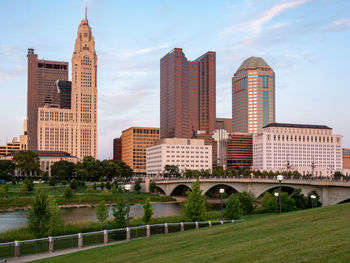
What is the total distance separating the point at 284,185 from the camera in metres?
88.0

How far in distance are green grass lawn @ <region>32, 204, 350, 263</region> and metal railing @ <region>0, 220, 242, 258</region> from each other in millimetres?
3231

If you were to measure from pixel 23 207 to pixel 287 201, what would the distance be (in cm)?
7136

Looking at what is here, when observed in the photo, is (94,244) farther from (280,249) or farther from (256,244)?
(280,249)

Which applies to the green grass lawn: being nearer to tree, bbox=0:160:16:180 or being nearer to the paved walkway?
the paved walkway

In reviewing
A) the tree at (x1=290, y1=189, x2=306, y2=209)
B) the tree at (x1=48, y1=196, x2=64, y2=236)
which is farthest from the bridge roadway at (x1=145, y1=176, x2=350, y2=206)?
the tree at (x1=48, y1=196, x2=64, y2=236)

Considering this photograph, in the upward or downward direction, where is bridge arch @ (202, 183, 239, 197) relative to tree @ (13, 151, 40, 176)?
downward

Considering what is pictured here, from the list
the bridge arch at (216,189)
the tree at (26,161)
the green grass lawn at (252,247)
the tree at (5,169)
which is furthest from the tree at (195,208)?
the tree at (26,161)

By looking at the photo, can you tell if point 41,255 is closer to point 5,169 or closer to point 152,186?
point 152,186

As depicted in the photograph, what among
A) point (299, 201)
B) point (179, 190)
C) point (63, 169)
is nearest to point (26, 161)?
point (63, 169)

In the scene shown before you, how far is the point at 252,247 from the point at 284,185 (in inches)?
2782

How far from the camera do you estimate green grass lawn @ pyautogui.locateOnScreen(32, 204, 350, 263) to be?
54.4 ft

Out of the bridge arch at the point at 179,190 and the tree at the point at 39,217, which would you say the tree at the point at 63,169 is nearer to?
the bridge arch at the point at 179,190

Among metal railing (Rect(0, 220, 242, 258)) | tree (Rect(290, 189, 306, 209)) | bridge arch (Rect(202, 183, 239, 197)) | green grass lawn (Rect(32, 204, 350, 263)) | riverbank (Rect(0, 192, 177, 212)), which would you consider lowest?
riverbank (Rect(0, 192, 177, 212))

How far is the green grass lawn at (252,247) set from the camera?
54.4ft
